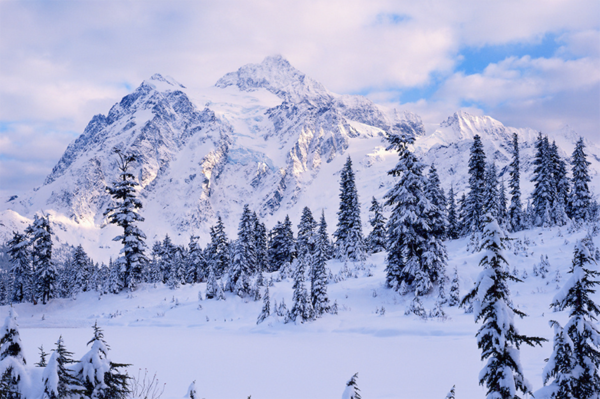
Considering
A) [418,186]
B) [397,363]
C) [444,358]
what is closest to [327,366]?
[397,363]

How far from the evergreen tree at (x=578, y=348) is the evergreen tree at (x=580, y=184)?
153ft

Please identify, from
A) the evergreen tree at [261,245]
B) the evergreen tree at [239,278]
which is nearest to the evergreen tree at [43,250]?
the evergreen tree at [239,278]

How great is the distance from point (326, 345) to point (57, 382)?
8592 mm

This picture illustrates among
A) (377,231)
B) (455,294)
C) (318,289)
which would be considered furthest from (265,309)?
(377,231)

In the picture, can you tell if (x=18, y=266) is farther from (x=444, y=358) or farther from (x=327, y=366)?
(x=444, y=358)

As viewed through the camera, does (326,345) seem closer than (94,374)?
No

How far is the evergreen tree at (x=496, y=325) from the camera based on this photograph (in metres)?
3.95

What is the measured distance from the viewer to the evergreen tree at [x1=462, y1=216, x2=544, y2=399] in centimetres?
395

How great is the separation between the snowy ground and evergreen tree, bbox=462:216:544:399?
7.20 feet

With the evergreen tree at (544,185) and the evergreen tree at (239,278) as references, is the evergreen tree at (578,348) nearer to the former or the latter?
the evergreen tree at (239,278)

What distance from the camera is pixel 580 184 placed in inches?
1612

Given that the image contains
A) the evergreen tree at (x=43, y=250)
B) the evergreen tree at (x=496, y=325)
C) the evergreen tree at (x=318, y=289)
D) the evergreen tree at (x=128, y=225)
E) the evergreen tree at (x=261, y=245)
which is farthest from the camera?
the evergreen tree at (x=261, y=245)

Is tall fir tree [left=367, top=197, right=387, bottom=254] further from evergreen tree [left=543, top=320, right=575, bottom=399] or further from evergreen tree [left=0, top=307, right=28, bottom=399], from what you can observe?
evergreen tree [left=0, top=307, right=28, bottom=399]

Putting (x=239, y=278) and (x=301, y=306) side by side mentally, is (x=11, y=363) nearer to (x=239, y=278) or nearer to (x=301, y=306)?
(x=301, y=306)
